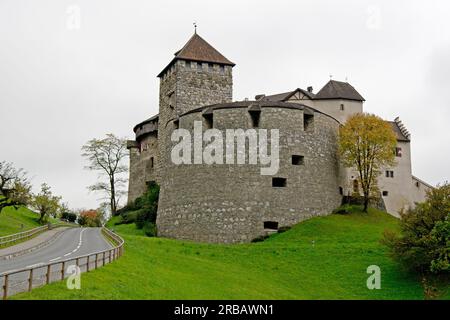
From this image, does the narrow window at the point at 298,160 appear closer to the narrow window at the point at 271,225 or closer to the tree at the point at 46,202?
the narrow window at the point at 271,225

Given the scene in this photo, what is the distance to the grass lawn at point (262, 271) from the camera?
627 inches

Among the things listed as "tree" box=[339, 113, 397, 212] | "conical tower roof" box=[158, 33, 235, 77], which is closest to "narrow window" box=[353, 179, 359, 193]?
"tree" box=[339, 113, 397, 212]

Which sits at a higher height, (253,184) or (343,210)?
(253,184)

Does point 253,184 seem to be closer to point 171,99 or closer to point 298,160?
point 298,160

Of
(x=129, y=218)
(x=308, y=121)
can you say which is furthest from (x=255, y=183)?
(x=129, y=218)

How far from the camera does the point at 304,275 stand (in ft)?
80.0

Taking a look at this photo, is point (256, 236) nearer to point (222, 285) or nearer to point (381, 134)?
point (381, 134)

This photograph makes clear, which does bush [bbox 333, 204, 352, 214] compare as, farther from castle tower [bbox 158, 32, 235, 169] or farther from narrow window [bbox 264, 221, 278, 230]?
castle tower [bbox 158, 32, 235, 169]

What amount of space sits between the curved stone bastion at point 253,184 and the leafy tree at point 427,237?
491 inches

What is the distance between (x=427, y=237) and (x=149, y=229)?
22.9 metres

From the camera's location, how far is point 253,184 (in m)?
37.0

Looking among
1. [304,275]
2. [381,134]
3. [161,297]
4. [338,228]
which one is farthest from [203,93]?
[161,297]

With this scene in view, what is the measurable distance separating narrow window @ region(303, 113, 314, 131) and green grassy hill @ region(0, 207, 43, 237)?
2253 cm

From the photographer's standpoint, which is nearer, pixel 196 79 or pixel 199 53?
pixel 196 79
